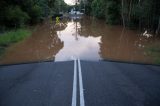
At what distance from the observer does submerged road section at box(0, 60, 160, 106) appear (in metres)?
6.72

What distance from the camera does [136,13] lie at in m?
37.5

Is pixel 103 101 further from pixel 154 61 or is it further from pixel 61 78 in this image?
pixel 154 61

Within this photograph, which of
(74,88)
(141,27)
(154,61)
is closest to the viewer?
(74,88)

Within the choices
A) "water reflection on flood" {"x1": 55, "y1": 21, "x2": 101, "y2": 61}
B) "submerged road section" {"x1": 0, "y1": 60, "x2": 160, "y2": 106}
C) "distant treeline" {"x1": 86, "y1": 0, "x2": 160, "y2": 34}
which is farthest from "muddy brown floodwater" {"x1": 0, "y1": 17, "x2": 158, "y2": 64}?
"distant treeline" {"x1": 86, "y1": 0, "x2": 160, "y2": 34}

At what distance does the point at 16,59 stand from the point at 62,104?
9952mm

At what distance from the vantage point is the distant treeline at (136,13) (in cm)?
3331

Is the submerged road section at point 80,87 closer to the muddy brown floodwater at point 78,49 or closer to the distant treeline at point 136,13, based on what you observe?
the muddy brown floodwater at point 78,49

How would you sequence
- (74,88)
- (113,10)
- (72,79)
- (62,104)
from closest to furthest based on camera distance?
(62,104) → (74,88) → (72,79) → (113,10)

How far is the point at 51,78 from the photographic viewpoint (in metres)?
9.68

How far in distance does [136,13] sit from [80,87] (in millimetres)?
31132

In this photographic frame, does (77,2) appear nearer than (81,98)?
No

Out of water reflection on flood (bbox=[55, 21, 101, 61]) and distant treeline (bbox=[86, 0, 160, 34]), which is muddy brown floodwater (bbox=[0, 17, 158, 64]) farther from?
distant treeline (bbox=[86, 0, 160, 34])

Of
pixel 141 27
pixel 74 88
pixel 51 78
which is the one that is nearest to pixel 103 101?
pixel 74 88

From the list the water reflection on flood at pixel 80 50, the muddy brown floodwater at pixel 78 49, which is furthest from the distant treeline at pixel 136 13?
the water reflection on flood at pixel 80 50
